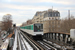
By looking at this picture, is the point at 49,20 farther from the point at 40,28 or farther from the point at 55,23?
the point at 40,28

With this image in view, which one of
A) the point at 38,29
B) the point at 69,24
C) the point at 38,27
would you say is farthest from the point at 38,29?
the point at 69,24

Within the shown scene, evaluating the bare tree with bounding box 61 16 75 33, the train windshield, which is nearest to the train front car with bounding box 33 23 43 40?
the train windshield

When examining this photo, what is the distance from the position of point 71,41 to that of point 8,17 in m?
52.0

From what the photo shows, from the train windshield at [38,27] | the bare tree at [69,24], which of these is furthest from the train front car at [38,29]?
the bare tree at [69,24]

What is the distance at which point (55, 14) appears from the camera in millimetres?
53469

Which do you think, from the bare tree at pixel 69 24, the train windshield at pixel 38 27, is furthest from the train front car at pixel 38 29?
the bare tree at pixel 69 24

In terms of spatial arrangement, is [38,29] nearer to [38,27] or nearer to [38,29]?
[38,29]

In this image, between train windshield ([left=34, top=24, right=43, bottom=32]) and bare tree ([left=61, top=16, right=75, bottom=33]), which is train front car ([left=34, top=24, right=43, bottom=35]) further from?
bare tree ([left=61, top=16, right=75, bottom=33])

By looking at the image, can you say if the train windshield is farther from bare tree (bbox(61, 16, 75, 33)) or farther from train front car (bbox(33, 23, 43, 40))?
bare tree (bbox(61, 16, 75, 33))

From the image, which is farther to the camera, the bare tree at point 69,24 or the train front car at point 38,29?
the bare tree at point 69,24

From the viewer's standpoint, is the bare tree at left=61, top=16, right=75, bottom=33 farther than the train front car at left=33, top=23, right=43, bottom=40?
Yes

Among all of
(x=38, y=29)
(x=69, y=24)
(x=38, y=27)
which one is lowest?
(x=38, y=29)

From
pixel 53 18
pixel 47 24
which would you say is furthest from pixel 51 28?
pixel 53 18

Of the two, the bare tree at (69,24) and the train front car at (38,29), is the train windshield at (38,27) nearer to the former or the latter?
the train front car at (38,29)
